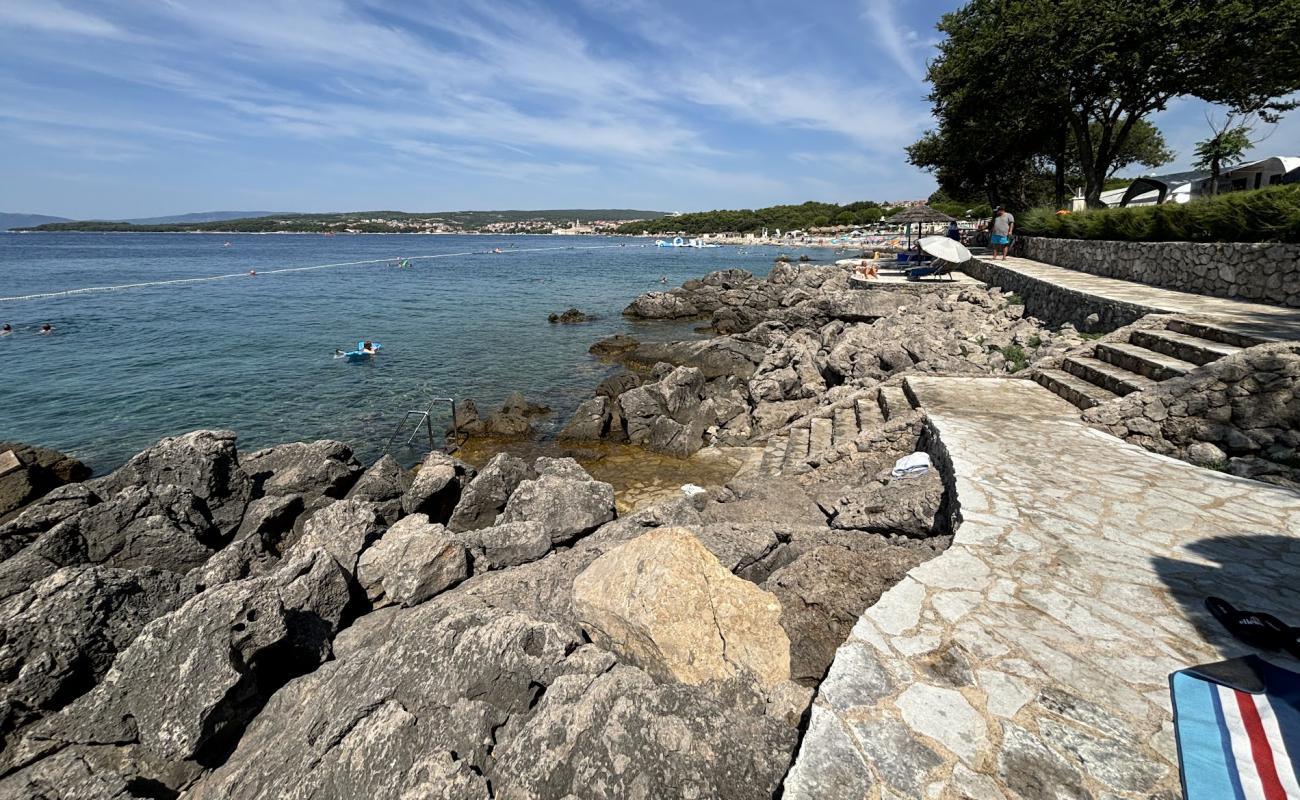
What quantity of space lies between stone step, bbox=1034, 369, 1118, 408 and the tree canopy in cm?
2072

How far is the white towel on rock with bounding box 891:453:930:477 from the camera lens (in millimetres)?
6695

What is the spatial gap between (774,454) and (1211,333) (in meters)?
6.48

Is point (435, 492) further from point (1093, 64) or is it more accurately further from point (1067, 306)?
point (1093, 64)

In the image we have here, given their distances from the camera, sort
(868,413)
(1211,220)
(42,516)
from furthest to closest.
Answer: (1211,220) < (868,413) < (42,516)

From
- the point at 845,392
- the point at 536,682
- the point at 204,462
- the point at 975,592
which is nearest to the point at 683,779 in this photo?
the point at 536,682

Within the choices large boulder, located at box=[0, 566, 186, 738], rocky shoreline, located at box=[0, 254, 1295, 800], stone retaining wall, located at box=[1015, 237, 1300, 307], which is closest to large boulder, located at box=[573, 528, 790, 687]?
rocky shoreline, located at box=[0, 254, 1295, 800]

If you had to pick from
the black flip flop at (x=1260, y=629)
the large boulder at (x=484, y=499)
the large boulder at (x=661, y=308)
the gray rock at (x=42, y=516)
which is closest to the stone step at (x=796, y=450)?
the large boulder at (x=484, y=499)

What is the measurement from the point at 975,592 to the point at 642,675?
233 centimetres

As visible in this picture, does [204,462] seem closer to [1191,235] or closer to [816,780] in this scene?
[816,780]

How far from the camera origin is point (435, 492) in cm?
884

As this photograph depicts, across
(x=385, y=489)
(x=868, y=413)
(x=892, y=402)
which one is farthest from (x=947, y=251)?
(x=385, y=489)

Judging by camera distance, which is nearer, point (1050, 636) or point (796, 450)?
point (1050, 636)

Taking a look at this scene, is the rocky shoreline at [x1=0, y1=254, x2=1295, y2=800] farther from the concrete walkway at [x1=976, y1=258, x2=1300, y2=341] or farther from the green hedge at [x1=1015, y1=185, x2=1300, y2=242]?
the green hedge at [x1=1015, y1=185, x2=1300, y2=242]

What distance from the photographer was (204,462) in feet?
30.7
